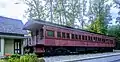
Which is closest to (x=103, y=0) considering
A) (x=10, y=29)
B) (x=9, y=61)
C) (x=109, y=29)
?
(x=109, y=29)

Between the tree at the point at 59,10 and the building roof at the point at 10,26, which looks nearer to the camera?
the building roof at the point at 10,26

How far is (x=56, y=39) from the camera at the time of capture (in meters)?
18.3

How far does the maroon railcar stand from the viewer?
17.6 meters

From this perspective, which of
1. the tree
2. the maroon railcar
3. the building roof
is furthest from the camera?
the tree

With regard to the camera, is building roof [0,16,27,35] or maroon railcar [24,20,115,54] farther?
building roof [0,16,27,35]

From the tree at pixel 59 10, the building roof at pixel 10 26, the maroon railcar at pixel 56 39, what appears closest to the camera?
the maroon railcar at pixel 56 39

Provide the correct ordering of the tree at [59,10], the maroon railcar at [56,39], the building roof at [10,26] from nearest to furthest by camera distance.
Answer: the maroon railcar at [56,39], the building roof at [10,26], the tree at [59,10]

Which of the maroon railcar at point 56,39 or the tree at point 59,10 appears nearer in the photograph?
the maroon railcar at point 56,39

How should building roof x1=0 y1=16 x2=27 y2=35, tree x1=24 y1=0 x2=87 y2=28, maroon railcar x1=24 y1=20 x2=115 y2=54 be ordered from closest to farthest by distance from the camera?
maroon railcar x1=24 y1=20 x2=115 y2=54
building roof x1=0 y1=16 x2=27 y2=35
tree x1=24 y1=0 x2=87 y2=28

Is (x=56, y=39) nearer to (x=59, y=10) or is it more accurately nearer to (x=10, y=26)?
(x=10, y=26)

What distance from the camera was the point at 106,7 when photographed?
135 ft

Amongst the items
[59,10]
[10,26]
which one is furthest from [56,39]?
[59,10]

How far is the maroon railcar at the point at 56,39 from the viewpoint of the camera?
1758 cm

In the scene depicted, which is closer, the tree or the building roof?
the building roof
